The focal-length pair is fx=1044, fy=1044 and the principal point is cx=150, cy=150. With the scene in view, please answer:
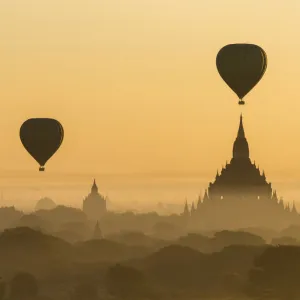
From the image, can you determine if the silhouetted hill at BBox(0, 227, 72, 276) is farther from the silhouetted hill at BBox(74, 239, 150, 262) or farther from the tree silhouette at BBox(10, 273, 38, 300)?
the tree silhouette at BBox(10, 273, 38, 300)

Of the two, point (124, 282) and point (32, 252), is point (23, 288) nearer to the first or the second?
point (124, 282)

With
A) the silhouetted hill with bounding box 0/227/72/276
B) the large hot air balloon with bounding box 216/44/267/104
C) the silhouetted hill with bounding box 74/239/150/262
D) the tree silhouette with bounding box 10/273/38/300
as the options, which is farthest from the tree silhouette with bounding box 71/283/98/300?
the silhouetted hill with bounding box 74/239/150/262

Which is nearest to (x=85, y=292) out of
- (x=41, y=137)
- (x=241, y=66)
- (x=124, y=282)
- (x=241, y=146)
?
(x=124, y=282)

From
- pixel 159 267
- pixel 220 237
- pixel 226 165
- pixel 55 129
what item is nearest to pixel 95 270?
pixel 159 267

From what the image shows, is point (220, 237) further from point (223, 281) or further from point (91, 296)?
point (91, 296)

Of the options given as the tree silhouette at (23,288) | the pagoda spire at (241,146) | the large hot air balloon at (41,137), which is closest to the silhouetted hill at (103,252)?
the pagoda spire at (241,146)

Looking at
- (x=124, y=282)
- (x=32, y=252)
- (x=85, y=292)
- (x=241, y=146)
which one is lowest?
(x=32, y=252)
